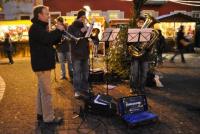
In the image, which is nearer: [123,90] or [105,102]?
[105,102]

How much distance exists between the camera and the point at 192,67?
13719 millimetres

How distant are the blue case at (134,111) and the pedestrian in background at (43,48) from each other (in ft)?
4.55

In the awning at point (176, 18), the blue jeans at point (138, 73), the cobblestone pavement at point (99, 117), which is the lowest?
the cobblestone pavement at point (99, 117)

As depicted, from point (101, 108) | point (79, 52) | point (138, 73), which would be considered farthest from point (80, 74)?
point (101, 108)

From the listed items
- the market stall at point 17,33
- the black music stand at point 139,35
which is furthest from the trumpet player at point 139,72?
the market stall at point 17,33

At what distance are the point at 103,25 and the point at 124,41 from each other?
911 centimetres

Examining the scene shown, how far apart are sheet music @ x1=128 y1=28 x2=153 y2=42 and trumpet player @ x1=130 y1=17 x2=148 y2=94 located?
0.42 meters

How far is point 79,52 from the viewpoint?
8.05 metres

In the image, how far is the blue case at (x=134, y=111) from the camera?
20.3ft

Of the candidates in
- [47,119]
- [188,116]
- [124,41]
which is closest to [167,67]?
[124,41]

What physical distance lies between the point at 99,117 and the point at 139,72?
234cm

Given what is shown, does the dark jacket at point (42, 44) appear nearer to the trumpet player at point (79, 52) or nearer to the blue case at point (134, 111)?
the blue case at point (134, 111)

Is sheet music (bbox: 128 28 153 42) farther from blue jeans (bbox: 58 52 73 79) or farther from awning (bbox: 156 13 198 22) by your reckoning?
awning (bbox: 156 13 198 22)

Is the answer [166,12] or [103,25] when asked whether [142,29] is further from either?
[166,12]
